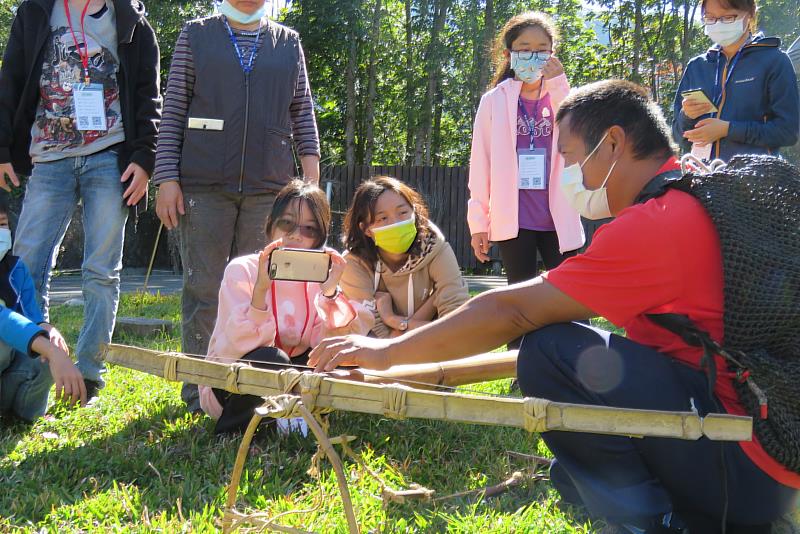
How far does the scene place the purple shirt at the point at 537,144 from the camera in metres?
4.27

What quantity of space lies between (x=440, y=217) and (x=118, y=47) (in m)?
12.6

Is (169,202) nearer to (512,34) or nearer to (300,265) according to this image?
(300,265)

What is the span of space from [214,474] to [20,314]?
3.79 ft

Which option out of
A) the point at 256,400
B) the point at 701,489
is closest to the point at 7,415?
the point at 256,400

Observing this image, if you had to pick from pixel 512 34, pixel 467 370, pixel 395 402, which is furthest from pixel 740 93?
pixel 395 402

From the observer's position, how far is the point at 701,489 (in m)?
2.04

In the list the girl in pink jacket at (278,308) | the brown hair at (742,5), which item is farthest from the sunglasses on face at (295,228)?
the brown hair at (742,5)

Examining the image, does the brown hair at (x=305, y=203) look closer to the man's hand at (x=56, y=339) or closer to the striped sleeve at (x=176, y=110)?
the striped sleeve at (x=176, y=110)

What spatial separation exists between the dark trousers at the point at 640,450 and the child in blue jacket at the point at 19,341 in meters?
2.00

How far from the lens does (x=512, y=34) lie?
4.36m

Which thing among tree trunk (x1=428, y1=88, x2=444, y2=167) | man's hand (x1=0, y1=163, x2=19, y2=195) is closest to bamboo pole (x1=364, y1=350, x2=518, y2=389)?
man's hand (x1=0, y1=163, x2=19, y2=195)

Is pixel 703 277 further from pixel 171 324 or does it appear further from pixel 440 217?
pixel 440 217

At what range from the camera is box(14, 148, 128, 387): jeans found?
377cm

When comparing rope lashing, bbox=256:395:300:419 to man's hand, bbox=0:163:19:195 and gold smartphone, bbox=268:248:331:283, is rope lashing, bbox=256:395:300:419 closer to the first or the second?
gold smartphone, bbox=268:248:331:283
